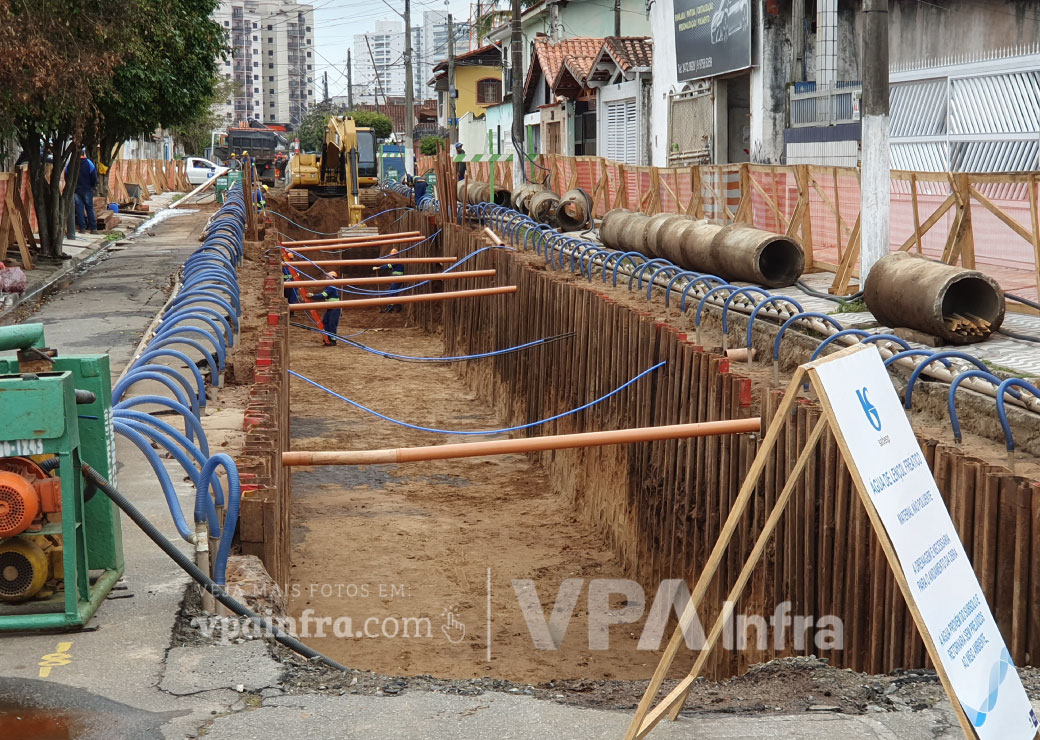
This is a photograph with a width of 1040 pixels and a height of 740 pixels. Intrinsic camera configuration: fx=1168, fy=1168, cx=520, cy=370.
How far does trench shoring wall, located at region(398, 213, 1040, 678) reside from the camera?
525 cm

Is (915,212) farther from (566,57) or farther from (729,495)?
(566,57)

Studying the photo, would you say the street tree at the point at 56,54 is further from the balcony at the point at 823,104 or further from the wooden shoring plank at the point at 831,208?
the balcony at the point at 823,104

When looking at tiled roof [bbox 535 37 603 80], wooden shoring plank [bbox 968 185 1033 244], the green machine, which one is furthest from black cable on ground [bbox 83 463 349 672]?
tiled roof [bbox 535 37 603 80]

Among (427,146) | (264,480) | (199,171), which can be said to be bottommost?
(264,480)

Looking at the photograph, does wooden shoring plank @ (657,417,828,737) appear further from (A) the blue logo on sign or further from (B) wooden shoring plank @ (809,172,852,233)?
(B) wooden shoring plank @ (809,172,852,233)

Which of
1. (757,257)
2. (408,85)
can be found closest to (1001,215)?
(757,257)

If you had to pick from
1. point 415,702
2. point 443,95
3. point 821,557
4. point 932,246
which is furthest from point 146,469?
point 443,95

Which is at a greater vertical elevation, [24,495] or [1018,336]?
[1018,336]

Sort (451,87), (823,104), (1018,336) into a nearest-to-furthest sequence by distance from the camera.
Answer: (1018,336) < (823,104) < (451,87)

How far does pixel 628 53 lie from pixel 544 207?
16758mm

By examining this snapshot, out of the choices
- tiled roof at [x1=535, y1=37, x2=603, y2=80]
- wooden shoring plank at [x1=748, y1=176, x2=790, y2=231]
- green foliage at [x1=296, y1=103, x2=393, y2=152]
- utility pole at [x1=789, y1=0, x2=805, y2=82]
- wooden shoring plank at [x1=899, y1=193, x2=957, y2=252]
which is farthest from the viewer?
green foliage at [x1=296, y1=103, x2=393, y2=152]

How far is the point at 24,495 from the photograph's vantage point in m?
4.86

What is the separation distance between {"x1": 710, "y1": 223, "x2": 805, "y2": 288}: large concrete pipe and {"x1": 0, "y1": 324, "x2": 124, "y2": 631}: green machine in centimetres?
906

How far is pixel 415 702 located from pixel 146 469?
146 inches
